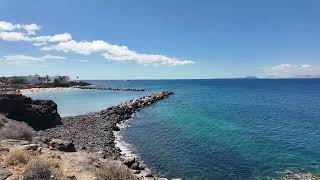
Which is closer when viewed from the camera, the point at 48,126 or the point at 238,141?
the point at 238,141

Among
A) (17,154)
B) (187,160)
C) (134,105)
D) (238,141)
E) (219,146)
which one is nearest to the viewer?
(17,154)

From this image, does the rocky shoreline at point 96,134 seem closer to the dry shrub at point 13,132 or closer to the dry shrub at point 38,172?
the dry shrub at point 13,132

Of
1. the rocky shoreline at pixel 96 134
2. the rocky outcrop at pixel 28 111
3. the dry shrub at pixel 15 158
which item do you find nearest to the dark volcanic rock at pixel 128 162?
the rocky shoreline at pixel 96 134

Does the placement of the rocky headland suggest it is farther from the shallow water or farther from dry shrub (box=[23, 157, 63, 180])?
the shallow water

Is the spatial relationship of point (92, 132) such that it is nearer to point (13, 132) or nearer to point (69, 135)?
point (69, 135)

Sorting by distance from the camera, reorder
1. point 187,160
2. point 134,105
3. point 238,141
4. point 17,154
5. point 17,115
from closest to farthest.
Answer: point 17,154, point 187,160, point 238,141, point 17,115, point 134,105

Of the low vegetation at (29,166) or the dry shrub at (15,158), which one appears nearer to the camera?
the low vegetation at (29,166)

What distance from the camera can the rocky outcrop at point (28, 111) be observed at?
146 ft

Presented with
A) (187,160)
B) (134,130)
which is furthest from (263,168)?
(134,130)

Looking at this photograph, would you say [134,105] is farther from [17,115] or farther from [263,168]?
[263,168]

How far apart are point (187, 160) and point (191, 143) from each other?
7156 mm

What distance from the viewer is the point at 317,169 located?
1123 inches

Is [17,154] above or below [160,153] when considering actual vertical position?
above

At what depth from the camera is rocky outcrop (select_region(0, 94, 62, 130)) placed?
4453 cm
